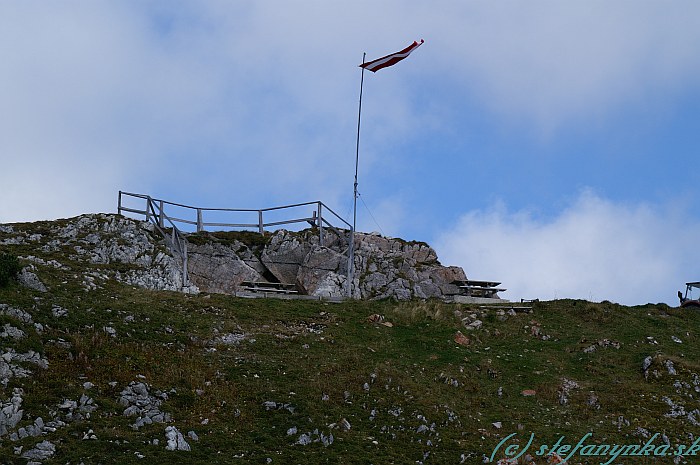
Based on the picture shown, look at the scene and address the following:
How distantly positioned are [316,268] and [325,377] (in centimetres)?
1830

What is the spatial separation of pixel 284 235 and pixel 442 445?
2659cm

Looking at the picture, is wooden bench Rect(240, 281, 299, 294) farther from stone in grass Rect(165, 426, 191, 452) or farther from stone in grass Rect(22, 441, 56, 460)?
stone in grass Rect(22, 441, 56, 460)

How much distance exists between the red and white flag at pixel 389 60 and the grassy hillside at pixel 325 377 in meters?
15.2

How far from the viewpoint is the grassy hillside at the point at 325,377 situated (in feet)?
69.2

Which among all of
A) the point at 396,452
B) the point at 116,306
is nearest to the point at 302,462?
the point at 396,452

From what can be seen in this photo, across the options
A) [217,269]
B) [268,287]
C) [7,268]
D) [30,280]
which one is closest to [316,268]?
[268,287]

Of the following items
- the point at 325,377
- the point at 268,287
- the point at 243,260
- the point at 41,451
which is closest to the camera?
the point at 41,451

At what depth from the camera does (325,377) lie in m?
26.7

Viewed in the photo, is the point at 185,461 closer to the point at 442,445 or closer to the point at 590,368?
the point at 442,445

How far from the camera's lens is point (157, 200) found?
45938 millimetres

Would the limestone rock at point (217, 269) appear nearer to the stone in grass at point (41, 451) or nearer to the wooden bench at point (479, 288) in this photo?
the wooden bench at point (479, 288)

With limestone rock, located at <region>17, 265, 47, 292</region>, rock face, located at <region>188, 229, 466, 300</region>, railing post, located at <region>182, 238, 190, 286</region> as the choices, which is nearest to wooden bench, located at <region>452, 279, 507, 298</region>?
rock face, located at <region>188, 229, 466, 300</region>

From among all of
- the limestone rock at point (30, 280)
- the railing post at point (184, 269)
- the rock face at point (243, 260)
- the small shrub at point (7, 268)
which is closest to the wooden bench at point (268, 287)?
the rock face at point (243, 260)

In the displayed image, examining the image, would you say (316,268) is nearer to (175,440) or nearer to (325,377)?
(325,377)
